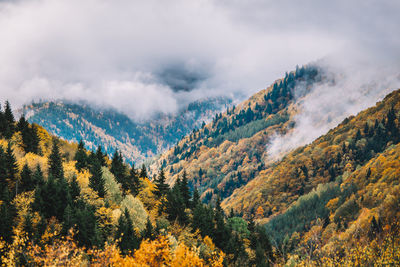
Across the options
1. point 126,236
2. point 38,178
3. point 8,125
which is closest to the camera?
point 126,236

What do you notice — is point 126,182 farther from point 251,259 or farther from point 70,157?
point 251,259

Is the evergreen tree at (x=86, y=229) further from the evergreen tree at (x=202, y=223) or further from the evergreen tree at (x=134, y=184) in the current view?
the evergreen tree at (x=134, y=184)

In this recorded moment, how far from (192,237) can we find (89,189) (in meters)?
32.1

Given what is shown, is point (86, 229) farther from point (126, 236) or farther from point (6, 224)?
point (6, 224)

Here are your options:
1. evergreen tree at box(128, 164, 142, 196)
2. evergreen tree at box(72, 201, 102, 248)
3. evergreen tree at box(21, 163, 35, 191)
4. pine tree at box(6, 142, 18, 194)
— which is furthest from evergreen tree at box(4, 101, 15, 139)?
evergreen tree at box(72, 201, 102, 248)

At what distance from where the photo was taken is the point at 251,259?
93.4m

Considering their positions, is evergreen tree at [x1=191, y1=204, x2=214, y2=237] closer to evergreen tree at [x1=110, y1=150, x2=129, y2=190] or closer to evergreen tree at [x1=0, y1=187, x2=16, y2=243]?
evergreen tree at [x1=110, y1=150, x2=129, y2=190]

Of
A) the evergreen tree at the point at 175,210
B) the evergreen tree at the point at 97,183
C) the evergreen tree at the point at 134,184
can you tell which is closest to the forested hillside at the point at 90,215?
the evergreen tree at the point at 97,183

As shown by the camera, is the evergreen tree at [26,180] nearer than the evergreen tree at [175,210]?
Yes

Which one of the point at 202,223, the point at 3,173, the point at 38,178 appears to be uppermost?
the point at 3,173

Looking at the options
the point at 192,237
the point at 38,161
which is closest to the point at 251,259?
the point at 192,237

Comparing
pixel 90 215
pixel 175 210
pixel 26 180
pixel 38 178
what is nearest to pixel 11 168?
pixel 26 180

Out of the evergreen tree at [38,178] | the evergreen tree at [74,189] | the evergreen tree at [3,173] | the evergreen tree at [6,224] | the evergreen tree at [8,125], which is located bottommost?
the evergreen tree at [6,224]

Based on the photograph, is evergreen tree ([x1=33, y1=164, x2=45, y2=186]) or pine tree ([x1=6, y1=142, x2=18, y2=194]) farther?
pine tree ([x1=6, y1=142, x2=18, y2=194])
